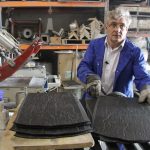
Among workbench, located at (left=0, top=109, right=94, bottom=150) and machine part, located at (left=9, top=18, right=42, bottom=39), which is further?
machine part, located at (left=9, top=18, right=42, bottom=39)

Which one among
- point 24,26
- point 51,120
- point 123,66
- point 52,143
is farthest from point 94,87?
point 24,26

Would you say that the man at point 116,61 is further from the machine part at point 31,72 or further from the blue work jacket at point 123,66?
the machine part at point 31,72

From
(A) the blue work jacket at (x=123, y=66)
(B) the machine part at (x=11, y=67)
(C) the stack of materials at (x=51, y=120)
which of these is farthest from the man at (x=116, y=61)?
(C) the stack of materials at (x=51, y=120)

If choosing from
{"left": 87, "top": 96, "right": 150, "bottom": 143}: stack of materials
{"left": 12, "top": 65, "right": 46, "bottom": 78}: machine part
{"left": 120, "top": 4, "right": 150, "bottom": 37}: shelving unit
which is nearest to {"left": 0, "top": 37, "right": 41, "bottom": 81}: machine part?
{"left": 12, "top": 65, "right": 46, "bottom": 78}: machine part

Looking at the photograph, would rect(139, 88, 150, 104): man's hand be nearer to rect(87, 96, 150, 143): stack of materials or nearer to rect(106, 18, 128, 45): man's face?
rect(87, 96, 150, 143): stack of materials

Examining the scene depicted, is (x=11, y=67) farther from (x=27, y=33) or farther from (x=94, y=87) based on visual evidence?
(x=27, y=33)

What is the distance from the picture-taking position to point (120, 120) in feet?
4.33

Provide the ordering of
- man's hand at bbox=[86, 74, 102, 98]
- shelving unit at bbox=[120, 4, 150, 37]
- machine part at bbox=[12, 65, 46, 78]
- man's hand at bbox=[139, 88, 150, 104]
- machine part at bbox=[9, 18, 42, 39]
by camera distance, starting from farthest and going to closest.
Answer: machine part at bbox=[9, 18, 42, 39] → shelving unit at bbox=[120, 4, 150, 37] → machine part at bbox=[12, 65, 46, 78] → man's hand at bbox=[86, 74, 102, 98] → man's hand at bbox=[139, 88, 150, 104]

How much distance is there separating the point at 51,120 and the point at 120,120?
310 mm

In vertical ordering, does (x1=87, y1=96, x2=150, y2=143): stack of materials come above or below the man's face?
below

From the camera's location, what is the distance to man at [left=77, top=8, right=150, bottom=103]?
83.4 inches

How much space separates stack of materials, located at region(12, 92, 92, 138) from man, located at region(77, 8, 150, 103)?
0.76 m

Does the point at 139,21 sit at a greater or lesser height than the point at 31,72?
greater

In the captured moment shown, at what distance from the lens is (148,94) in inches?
66.3
